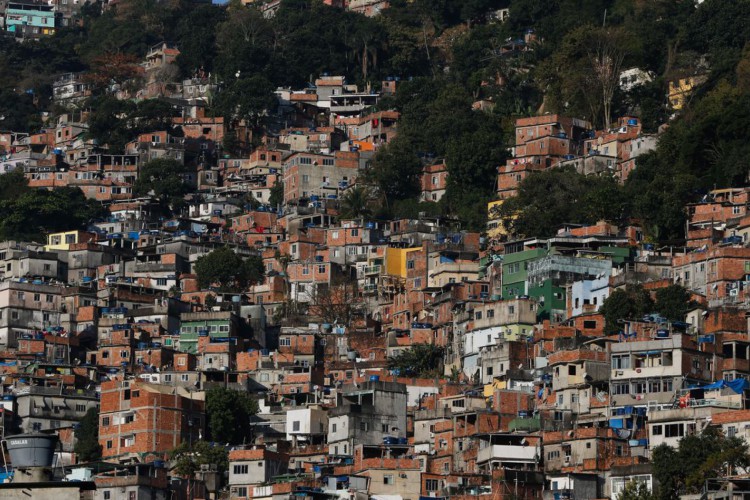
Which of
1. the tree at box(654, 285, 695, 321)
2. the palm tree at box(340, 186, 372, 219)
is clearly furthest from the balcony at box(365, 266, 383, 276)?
the tree at box(654, 285, 695, 321)

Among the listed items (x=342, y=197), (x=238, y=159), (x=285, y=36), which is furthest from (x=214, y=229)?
(x=285, y=36)

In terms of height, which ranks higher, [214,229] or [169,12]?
[169,12]

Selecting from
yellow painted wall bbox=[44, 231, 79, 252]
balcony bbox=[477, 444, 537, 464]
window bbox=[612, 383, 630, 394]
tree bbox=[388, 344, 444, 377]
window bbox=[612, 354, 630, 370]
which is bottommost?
balcony bbox=[477, 444, 537, 464]

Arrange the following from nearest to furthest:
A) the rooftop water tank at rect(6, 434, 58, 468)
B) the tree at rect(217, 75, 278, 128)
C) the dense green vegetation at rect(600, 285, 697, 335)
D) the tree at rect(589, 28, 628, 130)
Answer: the rooftop water tank at rect(6, 434, 58, 468)
the dense green vegetation at rect(600, 285, 697, 335)
the tree at rect(589, 28, 628, 130)
the tree at rect(217, 75, 278, 128)

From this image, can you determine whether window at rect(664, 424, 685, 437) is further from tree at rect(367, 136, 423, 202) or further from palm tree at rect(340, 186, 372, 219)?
tree at rect(367, 136, 423, 202)

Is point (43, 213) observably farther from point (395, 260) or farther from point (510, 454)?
point (510, 454)

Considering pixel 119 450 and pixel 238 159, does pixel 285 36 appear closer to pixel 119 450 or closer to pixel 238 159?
pixel 238 159
